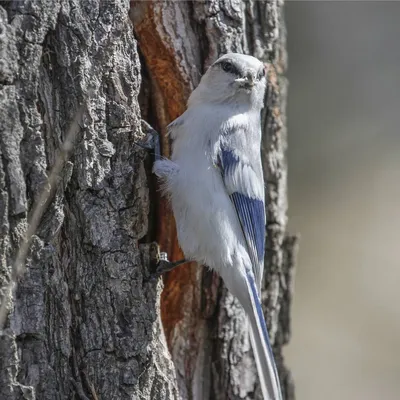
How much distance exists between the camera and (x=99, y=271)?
2900 millimetres

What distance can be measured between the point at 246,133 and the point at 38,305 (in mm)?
1308

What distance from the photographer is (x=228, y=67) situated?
339 cm

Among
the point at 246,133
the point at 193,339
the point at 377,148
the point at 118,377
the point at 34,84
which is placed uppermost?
the point at 377,148

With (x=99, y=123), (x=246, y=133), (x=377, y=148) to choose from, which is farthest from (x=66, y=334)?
(x=377, y=148)

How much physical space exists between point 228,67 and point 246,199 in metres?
0.59

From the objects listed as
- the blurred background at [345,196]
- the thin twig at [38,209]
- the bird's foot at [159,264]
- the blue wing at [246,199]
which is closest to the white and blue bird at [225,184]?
the blue wing at [246,199]

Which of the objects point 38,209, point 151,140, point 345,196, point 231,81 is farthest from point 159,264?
point 345,196

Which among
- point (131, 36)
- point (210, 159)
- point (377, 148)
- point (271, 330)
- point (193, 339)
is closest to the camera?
point (131, 36)

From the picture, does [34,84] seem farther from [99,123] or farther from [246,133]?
[246,133]

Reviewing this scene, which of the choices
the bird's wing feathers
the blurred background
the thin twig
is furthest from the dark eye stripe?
the blurred background

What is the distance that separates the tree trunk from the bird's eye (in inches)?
6.3

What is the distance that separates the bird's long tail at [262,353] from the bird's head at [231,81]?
2.85 feet

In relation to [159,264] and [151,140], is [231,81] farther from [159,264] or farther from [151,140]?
[159,264]

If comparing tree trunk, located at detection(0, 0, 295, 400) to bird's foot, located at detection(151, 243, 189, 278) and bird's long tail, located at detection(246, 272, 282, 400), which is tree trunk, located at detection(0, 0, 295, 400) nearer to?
bird's foot, located at detection(151, 243, 189, 278)
